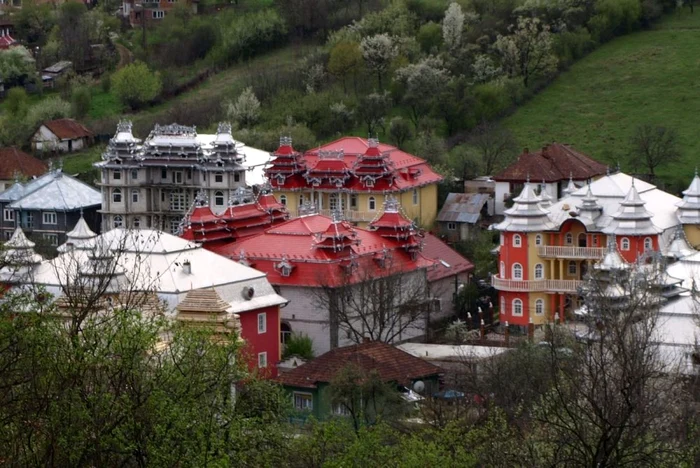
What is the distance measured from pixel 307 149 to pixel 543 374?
4580 cm

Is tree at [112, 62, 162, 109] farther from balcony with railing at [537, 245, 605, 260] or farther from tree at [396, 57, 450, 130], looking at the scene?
balcony with railing at [537, 245, 605, 260]

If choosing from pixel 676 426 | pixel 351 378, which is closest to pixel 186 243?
pixel 351 378

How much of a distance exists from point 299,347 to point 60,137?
43.2 m

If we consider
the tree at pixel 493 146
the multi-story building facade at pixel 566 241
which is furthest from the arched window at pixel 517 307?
the tree at pixel 493 146

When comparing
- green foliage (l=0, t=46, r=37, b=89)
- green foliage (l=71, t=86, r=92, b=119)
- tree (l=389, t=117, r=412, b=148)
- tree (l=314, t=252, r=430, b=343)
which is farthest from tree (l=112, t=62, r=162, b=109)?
tree (l=314, t=252, r=430, b=343)

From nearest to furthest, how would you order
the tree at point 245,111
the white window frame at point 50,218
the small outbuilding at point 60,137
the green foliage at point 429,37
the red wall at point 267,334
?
1. the red wall at point 267,334
2. the white window frame at point 50,218
3. the tree at point 245,111
4. the small outbuilding at point 60,137
5. the green foliage at point 429,37

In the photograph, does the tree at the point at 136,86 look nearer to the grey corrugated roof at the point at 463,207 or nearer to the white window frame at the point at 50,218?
the white window frame at the point at 50,218

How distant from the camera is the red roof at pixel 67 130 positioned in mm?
114188

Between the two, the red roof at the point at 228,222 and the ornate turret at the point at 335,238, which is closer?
the ornate turret at the point at 335,238

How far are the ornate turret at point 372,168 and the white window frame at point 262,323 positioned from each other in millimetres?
19734

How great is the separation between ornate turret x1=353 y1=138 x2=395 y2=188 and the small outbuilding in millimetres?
26949

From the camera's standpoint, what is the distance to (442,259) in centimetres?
8356

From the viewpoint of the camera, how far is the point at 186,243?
74.2 m

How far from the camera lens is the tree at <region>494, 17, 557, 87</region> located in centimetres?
→ 11225
